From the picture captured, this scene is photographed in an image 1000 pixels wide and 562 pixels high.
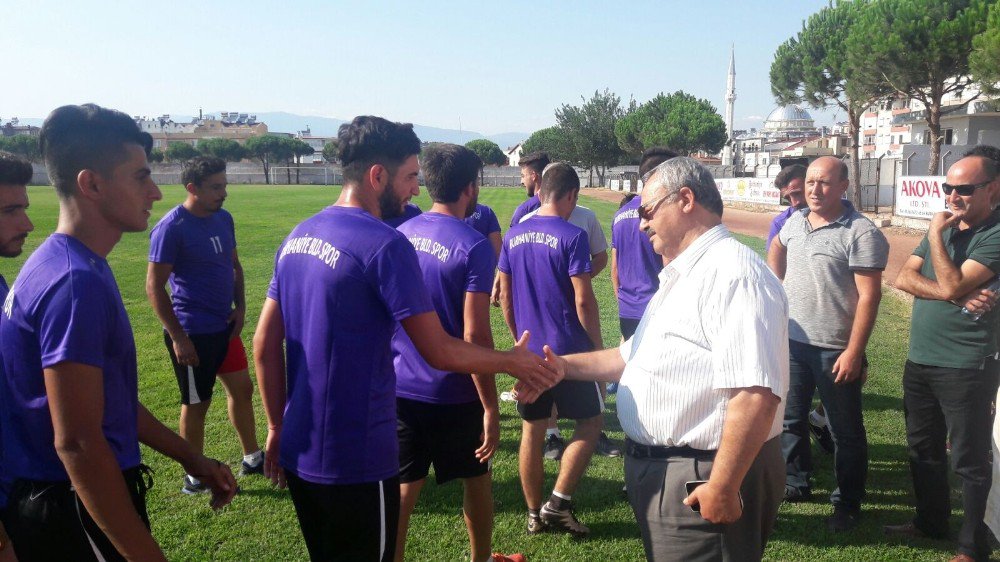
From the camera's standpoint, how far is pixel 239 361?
5.13 metres

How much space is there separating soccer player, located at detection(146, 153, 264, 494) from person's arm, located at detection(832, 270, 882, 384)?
4041 millimetres

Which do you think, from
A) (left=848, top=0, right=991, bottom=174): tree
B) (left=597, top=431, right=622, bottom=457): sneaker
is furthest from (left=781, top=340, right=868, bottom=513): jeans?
(left=848, top=0, right=991, bottom=174): tree

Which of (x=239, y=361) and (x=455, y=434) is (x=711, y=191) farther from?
(x=239, y=361)

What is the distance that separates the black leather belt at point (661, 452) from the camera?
7.99 ft

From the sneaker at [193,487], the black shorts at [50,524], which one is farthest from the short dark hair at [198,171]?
the black shorts at [50,524]

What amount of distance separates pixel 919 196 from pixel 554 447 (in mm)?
Result: 20409

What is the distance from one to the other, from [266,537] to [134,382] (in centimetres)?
241

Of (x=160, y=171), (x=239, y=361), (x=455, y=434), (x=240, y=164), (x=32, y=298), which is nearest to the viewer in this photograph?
(x=32, y=298)

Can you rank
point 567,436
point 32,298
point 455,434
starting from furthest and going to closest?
point 567,436
point 455,434
point 32,298

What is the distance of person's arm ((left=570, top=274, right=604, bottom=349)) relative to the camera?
4.35m

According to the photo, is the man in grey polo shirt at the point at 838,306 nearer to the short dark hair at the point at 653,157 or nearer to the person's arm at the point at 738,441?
the short dark hair at the point at 653,157

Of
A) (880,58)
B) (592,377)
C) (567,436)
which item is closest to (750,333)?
(592,377)

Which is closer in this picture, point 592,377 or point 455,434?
point 592,377

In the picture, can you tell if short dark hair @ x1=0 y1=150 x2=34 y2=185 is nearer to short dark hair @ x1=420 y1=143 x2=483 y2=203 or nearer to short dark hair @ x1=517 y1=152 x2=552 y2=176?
short dark hair @ x1=420 y1=143 x2=483 y2=203
